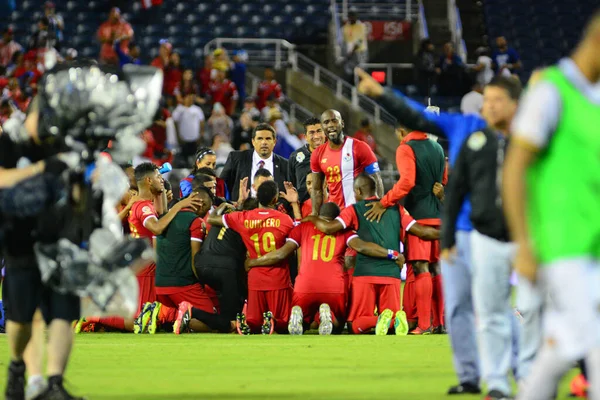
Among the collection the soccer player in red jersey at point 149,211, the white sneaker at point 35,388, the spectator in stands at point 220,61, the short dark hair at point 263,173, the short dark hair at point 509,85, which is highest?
the spectator in stands at point 220,61

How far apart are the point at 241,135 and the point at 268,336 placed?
8.25 metres

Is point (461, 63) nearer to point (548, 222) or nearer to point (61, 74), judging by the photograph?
point (61, 74)

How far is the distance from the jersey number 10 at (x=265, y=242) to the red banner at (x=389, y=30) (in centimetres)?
1596

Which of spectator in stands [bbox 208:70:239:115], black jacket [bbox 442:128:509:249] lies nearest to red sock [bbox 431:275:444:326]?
black jacket [bbox 442:128:509:249]

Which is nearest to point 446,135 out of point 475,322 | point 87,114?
point 475,322

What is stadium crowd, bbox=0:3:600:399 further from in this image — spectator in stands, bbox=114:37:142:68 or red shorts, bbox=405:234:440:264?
spectator in stands, bbox=114:37:142:68

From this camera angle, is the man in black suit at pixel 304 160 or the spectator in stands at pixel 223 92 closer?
the man in black suit at pixel 304 160

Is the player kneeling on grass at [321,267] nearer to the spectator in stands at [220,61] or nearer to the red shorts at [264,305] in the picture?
the red shorts at [264,305]

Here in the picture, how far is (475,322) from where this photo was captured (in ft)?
22.8

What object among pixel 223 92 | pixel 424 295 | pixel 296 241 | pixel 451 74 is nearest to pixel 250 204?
pixel 296 241

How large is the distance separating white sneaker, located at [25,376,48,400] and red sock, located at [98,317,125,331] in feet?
19.4

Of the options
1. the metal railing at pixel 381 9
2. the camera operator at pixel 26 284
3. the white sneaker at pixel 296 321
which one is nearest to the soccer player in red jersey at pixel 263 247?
the white sneaker at pixel 296 321

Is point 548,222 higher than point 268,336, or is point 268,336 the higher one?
point 548,222

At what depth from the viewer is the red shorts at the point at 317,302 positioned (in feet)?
38.6
